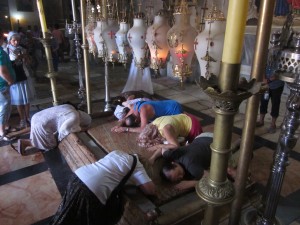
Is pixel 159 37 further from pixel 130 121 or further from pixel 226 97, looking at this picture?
pixel 130 121

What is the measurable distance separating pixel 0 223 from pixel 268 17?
2406 millimetres

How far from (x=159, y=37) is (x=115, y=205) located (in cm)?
119

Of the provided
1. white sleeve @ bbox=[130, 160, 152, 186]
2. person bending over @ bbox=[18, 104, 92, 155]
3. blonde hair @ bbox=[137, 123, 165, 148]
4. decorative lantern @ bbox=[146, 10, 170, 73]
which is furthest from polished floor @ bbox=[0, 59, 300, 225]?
blonde hair @ bbox=[137, 123, 165, 148]

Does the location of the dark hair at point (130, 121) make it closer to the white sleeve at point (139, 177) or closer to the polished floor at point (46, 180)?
the polished floor at point (46, 180)

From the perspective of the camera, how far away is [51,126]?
3.22 metres

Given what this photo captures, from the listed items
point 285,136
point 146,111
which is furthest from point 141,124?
point 285,136

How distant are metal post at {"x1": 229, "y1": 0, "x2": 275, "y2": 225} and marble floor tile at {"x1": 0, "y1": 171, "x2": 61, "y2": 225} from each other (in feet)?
5.72

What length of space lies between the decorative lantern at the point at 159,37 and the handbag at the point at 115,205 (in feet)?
2.58

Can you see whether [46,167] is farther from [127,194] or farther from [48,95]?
[48,95]

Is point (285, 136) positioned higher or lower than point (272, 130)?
higher

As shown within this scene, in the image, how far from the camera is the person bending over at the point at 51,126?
3.11m

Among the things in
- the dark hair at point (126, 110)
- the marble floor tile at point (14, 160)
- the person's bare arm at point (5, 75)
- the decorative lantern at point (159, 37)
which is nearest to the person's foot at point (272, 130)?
the dark hair at point (126, 110)

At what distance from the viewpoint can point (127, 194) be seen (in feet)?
6.31

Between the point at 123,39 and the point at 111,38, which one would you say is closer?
the point at 123,39
